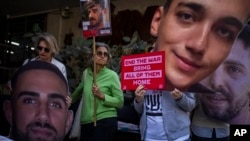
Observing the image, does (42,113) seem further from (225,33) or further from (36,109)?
(225,33)

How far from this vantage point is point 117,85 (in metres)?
3.14

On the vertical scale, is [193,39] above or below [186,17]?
below

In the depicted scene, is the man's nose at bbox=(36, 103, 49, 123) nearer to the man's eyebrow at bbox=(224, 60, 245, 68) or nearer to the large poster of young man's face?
the large poster of young man's face

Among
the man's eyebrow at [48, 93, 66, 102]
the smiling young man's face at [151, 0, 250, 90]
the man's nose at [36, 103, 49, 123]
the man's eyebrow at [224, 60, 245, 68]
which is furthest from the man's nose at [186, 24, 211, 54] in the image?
the man's nose at [36, 103, 49, 123]

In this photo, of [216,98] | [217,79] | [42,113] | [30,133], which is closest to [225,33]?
[217,79]

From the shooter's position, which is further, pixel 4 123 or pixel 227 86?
pixel 227 86

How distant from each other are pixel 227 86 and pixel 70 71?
4.65 ft

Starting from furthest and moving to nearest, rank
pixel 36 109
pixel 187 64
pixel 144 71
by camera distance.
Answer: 1. pixel 187 64
2. pixel 144 71
3. pixel 36 109

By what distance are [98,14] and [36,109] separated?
2.82 ft

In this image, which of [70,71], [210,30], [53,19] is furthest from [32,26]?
[210,30]

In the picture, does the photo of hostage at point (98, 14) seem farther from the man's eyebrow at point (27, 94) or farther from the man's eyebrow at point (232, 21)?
the man's eyebrow at point (232, 21)

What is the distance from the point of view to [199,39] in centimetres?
298

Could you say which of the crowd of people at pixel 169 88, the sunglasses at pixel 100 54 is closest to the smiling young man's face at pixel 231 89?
the crowd of people at pixel 169 88

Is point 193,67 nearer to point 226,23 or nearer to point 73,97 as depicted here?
point 226,23
